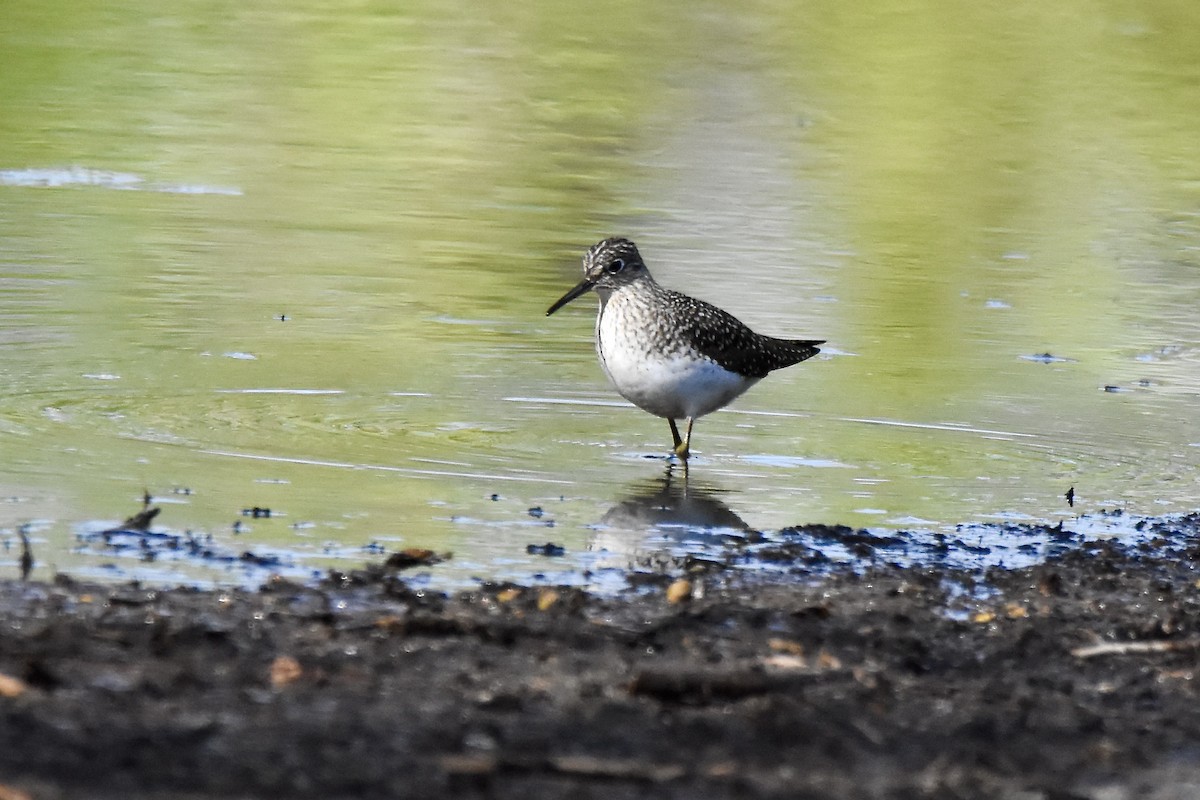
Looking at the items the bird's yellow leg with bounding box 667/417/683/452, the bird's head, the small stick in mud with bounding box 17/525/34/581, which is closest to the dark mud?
the small stick in mud with bounding box 17/525/34/581

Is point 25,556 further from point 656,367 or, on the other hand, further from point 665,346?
point 665,346

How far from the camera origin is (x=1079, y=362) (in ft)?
37.4

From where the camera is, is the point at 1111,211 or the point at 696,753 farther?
the point at 1111,211

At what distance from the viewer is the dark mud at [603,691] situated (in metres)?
4.62

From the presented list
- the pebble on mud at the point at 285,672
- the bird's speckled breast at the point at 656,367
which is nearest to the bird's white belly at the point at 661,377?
the bird's speckled breast at the point at 656,367

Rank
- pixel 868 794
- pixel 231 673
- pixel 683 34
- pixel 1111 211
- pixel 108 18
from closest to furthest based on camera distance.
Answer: pixel 868 794 < pixel 231 673 < pixel 1111 211 < pixel 108 18 < pixel 683 34

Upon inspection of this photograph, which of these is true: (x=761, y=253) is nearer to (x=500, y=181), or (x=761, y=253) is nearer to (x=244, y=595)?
(x=500, y=181)

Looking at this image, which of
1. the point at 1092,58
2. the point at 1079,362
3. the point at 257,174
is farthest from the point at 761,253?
the point at 1092,58

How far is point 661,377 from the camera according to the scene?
356 inches

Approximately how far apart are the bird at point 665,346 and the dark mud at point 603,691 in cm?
238

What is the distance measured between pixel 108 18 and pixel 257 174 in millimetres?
9260

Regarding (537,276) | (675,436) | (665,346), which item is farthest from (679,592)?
(537,276)

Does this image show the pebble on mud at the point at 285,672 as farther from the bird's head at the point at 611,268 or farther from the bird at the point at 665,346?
the bird's head at the point at 611,268

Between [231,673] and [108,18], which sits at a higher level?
[108,18]
